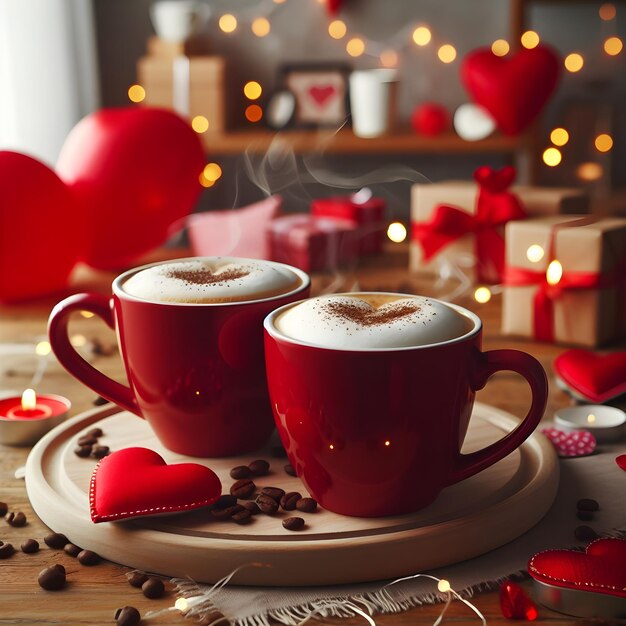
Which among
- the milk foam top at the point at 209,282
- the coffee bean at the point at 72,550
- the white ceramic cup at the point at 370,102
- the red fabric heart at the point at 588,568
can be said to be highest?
the white ceramic cup at the point at 370,102

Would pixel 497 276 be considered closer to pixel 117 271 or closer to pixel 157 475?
pixel 117 271

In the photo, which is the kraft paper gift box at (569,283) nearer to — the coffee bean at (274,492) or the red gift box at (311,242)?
the red gift box at (311,242)

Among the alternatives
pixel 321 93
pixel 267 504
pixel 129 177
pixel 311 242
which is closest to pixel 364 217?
pixel 311 242

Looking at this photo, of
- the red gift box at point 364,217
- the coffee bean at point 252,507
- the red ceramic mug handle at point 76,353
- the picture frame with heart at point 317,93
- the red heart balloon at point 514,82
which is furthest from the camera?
the picture frame with heart at point 317,93

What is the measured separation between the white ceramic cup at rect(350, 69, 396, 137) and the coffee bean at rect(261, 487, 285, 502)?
5.16 feet

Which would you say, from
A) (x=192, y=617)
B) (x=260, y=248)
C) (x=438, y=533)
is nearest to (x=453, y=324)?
(x=438, y=533)

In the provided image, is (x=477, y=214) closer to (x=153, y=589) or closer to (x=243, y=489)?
(x=243, y=489)

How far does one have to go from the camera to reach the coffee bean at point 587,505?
68cm

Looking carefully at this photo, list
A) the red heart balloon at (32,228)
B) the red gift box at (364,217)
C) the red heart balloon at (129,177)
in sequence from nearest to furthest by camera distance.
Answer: the red heart balloon at (32,228), the red heart balloon at (129,177), the red gift box at (364,217)

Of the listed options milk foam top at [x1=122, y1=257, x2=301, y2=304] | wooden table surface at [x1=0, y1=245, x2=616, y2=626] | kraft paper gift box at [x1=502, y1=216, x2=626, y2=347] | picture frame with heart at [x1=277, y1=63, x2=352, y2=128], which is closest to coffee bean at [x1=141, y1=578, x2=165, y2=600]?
wooden table surface at [x1=0, y1=245, x2=616, y2=626]

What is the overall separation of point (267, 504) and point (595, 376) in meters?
0.46

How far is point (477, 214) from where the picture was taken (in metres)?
1.42

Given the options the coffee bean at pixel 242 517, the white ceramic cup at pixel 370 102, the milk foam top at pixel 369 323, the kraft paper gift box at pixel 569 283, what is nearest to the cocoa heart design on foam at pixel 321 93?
the white ceramic cup at pixel 370 102

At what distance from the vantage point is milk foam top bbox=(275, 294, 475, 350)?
59 cm
